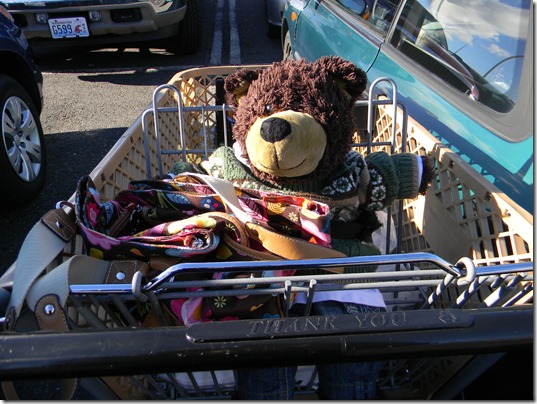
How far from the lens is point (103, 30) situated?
16.8ft

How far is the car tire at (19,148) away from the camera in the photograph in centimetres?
289

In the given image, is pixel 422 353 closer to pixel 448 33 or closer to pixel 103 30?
pixel 448 33

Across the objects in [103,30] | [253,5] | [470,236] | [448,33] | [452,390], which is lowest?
[253,5]

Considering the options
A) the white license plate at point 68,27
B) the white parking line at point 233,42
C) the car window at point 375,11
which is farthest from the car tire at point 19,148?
the white parking line at point 233,42

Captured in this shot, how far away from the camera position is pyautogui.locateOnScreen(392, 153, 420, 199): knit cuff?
→ 165 cm

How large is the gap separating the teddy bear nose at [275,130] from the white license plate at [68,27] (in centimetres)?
459

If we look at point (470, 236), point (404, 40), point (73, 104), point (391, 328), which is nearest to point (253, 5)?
point (73, 104)

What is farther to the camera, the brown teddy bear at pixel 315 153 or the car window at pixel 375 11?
the car window at pixel 375 11

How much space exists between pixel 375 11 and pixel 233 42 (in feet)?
14.3

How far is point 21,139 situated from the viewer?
3137 millimetres

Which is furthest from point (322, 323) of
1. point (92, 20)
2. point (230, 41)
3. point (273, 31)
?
point (230, 41)

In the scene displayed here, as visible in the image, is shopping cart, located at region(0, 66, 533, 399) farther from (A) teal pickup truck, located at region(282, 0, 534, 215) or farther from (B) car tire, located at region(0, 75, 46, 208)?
(B) car tire, located at region(0, 75, 46, 208)

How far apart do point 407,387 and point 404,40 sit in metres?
1.79

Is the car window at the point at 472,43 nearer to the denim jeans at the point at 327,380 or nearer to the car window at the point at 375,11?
the car window at the point at 375,11
